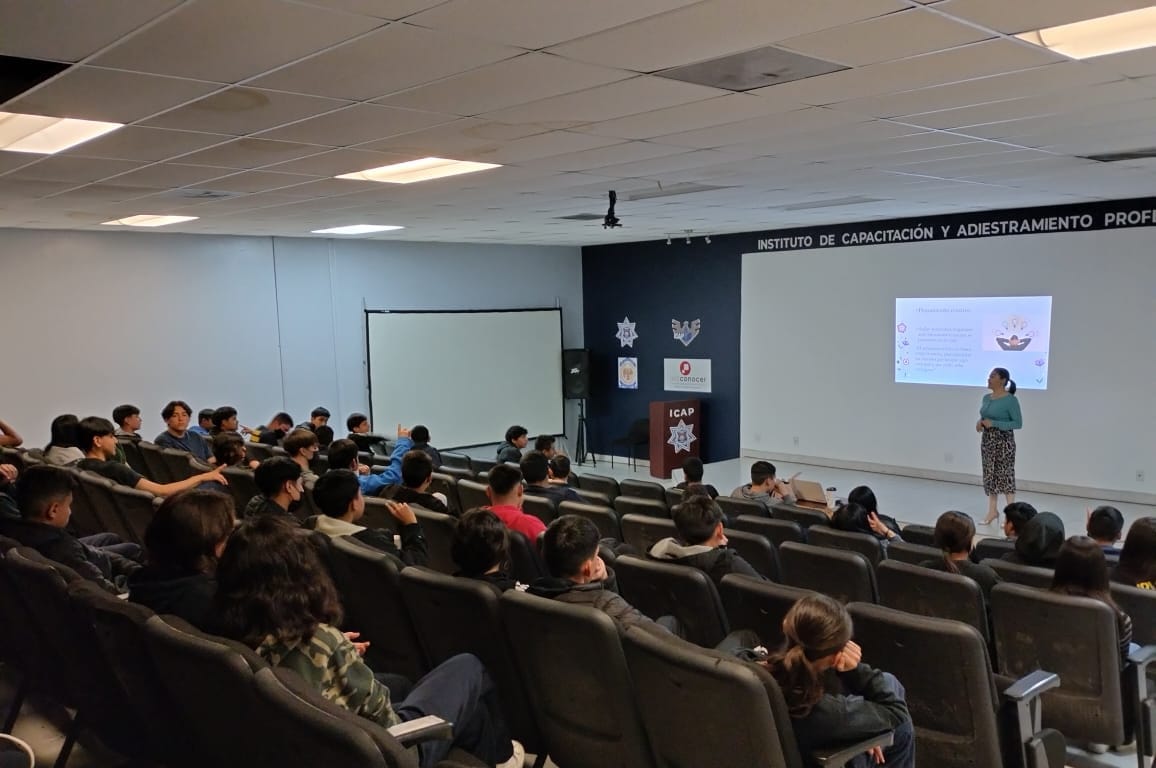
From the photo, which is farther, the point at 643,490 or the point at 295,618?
the point at 643,490

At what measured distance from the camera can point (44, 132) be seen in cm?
476

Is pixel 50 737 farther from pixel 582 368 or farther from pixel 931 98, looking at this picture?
pixel 582 368

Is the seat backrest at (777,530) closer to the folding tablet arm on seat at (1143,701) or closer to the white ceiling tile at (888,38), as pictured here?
the folding tablet arm on seat at (1143,701)

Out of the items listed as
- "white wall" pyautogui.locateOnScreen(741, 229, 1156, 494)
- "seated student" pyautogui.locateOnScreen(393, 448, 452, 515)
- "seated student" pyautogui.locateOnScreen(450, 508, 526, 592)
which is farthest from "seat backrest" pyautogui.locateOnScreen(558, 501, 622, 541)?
"white wall" pyautogui.locateOnScreen(741, 229, 1156, 494)

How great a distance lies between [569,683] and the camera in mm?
2584

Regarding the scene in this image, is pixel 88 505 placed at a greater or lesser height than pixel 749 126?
lesser

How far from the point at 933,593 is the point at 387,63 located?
306cm

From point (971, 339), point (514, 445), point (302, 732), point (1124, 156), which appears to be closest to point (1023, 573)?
point (302, 732)

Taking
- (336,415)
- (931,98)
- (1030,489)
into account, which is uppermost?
(931,98)

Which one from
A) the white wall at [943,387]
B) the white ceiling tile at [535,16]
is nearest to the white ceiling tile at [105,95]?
the white ceiling tile at [535,16]

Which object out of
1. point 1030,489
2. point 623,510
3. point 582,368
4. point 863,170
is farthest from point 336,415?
point 1030,489

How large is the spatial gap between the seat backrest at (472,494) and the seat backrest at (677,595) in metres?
1.99

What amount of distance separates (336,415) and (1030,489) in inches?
348

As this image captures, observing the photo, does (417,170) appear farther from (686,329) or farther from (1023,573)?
(686,329)
